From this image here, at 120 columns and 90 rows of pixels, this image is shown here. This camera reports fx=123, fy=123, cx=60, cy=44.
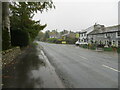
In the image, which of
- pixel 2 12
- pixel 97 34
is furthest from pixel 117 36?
pixel 2 12

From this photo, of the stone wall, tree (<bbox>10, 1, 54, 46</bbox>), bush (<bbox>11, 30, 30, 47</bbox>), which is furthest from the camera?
bush (<bbox>11, 30, 30, 47</bbox>)

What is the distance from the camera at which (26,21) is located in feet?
65.7

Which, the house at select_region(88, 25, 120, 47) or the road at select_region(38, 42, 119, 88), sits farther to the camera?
the house at select_region(88, 25, 120, 47)

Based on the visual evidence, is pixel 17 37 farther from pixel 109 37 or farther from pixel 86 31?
pixel 86 31

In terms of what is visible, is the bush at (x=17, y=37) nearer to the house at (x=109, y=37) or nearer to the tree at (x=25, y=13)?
the tree at (x=25, y=13)

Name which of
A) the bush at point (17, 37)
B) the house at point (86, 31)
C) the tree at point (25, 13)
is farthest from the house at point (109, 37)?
the bush at point (17, 37)

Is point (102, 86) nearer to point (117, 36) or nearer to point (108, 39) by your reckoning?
point (117, 36)

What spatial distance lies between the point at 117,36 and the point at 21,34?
26.4 m

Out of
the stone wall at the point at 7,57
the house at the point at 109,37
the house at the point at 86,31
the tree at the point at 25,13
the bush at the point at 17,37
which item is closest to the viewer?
the stone wall at the point at 7,57

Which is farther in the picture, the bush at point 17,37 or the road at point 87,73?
the bush at point 17,37

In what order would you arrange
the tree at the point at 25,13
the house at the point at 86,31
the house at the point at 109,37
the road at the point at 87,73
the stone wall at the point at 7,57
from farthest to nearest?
1. the house at the point at 86,31
2. the house at the point at 109,37
3. the tree at the point at 25,13
4. the stone wall at the point at 7,57
5. the road at the point at 87,73

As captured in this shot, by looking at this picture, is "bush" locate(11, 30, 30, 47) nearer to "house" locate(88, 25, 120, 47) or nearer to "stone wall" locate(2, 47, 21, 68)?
"stone wall" locate(2, 47, 21, 68)

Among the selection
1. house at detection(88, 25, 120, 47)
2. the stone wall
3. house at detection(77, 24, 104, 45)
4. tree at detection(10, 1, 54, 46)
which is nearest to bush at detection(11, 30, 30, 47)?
tree at detection(10, 1, 54, 46)

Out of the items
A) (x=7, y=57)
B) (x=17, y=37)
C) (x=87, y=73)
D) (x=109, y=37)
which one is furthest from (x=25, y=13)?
(x=109, y=37)
